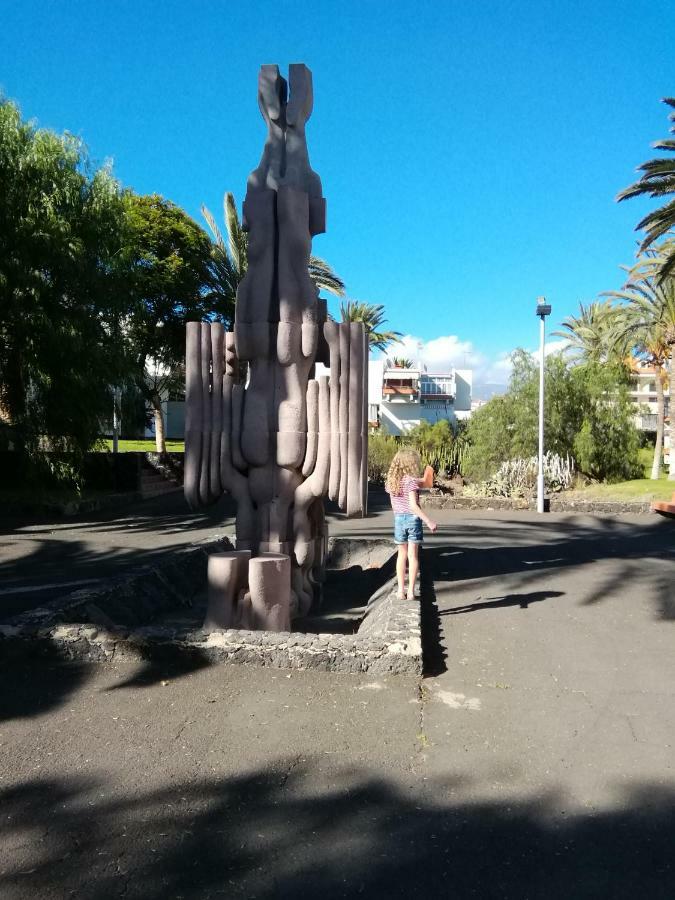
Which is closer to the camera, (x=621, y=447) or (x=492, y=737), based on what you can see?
(x=492, y=737)

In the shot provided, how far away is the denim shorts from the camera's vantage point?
685cm

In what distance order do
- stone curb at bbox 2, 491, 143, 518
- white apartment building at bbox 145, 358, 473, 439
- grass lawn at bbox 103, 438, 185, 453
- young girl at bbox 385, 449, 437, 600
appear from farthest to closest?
white apartment building at bbox 145, 358, 473, 439, grass lawn at bbox 103, 438, 185, 453, stone curb at bbox 2, 491, 143, 518, young girl at bbox 385, 449, 437, 600

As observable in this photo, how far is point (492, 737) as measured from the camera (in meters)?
4.24

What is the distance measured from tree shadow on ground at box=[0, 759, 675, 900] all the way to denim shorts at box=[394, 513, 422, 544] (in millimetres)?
3345

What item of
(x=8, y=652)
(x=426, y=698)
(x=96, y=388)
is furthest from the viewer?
(x=96, y=388)

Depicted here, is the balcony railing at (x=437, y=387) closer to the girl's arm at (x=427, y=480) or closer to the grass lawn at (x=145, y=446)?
the grass lawn at (x=145, y=446)

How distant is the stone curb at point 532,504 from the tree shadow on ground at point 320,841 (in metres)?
16.0

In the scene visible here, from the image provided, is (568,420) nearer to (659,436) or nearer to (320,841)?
(659,436)

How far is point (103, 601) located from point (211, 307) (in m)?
19.7

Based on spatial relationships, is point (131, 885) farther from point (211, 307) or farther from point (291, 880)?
point (211, 307)

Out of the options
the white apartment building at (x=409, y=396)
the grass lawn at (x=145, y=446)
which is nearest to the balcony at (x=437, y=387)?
the white apartment building at (x=409, y=396)

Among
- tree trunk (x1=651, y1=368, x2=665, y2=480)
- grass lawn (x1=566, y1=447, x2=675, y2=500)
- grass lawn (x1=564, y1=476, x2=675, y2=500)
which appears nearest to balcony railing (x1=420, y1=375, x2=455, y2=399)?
tree trunk (x1=651, y1=368, x2=665, y2=480)

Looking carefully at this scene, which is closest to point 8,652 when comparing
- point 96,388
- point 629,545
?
point 629,545

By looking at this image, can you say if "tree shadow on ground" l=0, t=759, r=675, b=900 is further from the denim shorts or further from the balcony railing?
the balcony railing
